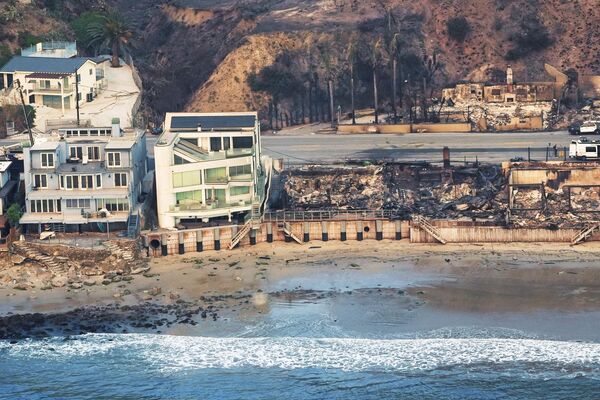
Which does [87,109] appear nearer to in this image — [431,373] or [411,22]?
[411,22]

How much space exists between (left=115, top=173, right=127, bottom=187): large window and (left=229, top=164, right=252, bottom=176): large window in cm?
647

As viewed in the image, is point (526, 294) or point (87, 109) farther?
point (87, 109)

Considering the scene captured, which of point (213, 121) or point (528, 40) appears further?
point (528, 40)

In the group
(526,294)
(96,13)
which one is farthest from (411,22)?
(526,294)

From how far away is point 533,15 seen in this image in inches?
5408

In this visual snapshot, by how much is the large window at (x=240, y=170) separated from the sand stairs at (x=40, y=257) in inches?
496

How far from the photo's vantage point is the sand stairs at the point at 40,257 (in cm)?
8944

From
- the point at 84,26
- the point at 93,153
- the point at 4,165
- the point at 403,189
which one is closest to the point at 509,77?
the point at 403,189

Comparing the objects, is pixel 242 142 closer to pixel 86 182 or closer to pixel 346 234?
pixel 346 234

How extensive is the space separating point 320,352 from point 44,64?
2055 inches

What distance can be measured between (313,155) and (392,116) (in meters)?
15.8

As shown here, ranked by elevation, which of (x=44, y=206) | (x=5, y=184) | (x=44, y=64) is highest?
(x=44, y=64)

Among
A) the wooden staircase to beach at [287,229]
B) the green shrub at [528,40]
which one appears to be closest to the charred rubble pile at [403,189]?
the wooden staircase to beach at [287,229]

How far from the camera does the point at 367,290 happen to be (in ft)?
280
